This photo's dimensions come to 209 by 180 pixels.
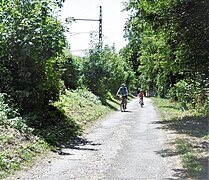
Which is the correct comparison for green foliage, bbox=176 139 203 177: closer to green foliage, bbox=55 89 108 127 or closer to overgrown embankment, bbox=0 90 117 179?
overgrown embankment, bbox=0 90 117 179

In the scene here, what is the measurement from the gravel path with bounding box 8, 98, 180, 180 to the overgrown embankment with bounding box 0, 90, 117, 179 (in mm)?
372

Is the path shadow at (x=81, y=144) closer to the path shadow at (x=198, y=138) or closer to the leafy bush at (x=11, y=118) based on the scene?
the leafy bush at (x=11, y=118)

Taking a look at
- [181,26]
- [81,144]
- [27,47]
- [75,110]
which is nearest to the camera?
[81,144]

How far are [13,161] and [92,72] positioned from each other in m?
21.9

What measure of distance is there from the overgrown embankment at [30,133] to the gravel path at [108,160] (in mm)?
372

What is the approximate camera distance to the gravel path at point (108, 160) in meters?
7.79

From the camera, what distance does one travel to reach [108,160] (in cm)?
930

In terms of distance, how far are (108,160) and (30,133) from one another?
2.90m

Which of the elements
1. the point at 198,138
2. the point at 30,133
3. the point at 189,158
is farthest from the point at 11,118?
the point at 198,138

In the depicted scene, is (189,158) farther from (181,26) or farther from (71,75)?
(71,75)

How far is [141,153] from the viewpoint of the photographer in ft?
33.6

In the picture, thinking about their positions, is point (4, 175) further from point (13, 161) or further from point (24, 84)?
point (24, 84)

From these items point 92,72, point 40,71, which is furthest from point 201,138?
point 92,72

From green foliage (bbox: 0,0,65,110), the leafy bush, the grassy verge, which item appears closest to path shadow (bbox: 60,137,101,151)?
the leafy bush
